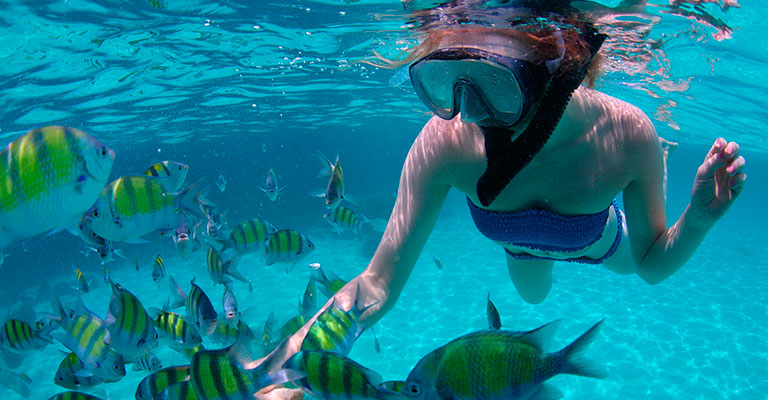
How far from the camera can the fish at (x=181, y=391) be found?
1.95 meters

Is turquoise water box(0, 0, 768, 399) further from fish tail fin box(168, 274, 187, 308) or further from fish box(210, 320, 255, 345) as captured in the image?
fish tail fin box(168, 274, 187, 308)

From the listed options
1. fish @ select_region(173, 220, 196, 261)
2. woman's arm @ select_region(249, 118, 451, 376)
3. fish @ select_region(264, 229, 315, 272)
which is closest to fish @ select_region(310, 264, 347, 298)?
fish @ select_region(264, 229, 315, 272)

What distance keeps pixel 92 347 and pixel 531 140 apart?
4081 mm

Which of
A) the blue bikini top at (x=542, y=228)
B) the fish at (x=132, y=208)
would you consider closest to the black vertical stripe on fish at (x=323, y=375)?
the blue bikini top at (x=542, y=228)

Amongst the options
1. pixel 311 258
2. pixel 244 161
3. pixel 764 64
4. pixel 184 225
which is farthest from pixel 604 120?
pixel 244 161

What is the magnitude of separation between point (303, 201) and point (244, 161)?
59.1 metres

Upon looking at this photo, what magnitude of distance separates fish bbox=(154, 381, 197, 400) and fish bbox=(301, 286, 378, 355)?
0.59 m

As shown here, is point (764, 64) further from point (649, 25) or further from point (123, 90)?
point (123, 90)

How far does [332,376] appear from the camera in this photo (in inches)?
67.3

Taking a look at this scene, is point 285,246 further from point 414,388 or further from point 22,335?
point 414,388

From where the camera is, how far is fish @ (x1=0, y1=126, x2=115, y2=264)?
1.75m

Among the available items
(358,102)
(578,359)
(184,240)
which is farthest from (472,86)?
(358,102)

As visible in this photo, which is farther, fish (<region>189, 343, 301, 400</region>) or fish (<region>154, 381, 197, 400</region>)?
fish (<region>154, 381, 197, 400</region>)

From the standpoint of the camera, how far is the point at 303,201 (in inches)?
1219
